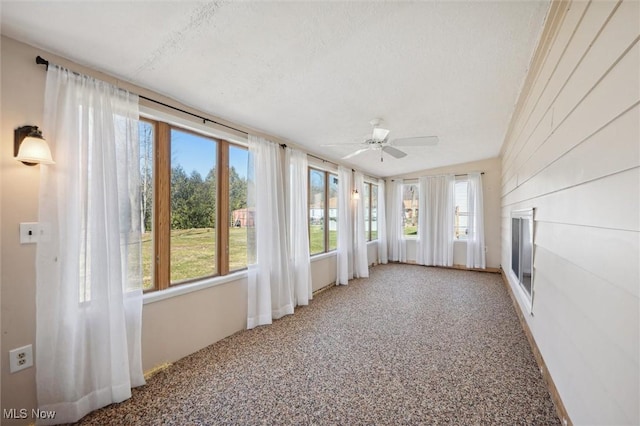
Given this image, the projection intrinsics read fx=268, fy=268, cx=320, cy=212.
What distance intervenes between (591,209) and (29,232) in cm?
323

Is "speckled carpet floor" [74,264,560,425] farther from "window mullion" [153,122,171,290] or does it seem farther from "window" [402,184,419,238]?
"window" [402,184,419,238]

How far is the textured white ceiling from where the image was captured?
5.11 feet

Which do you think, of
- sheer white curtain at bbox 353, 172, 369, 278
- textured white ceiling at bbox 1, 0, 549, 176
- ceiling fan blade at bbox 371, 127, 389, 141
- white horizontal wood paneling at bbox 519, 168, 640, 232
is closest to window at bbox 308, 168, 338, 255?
sheer white curtain at bbox 353, 172, 369, 278

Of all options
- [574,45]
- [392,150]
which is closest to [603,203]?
[574,45]

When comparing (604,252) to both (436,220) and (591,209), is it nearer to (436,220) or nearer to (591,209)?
(591,209)

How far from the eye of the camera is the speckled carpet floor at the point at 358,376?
1876mm

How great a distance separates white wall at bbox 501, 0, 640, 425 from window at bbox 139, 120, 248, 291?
9.56 ft

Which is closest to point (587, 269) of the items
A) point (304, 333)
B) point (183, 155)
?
point (304, 333)

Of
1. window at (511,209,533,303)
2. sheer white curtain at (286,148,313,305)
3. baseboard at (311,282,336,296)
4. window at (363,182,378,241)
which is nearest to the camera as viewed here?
window at (511,209,533,303)

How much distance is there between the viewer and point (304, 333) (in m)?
3.15

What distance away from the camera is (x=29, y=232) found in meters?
1.73

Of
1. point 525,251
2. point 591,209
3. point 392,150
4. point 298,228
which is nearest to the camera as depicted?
point 591,209

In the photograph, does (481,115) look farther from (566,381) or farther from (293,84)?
(566,381)

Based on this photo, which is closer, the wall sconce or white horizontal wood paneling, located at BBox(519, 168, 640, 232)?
white horizontal wood paneling, located at BBox(519, 168, 640, 232)
